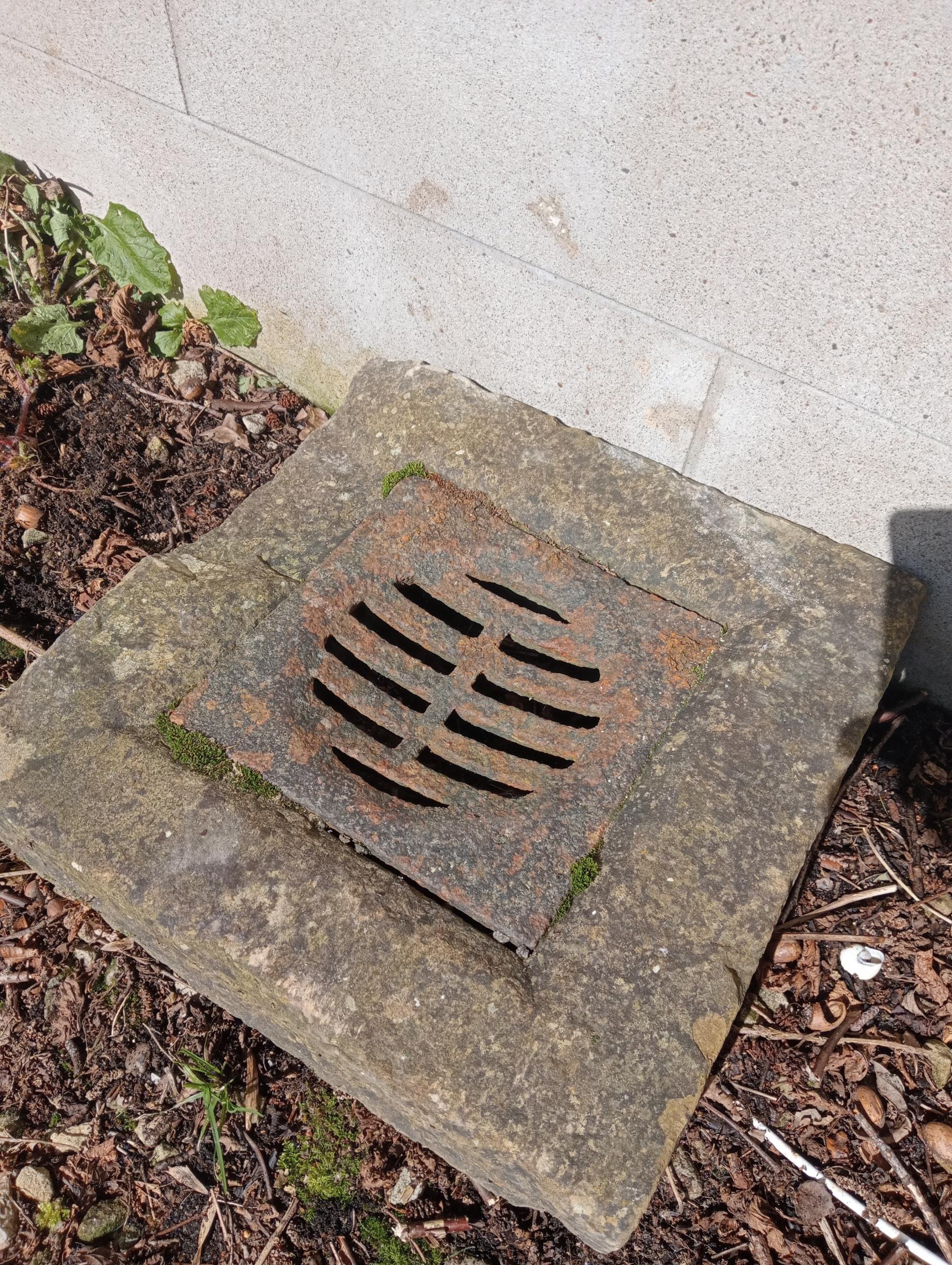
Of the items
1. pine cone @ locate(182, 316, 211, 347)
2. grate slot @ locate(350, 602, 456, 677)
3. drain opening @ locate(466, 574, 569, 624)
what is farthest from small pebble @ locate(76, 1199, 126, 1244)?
pine cone @ locate(182, 316, 211, 347)

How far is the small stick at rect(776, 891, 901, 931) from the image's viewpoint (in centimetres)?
213

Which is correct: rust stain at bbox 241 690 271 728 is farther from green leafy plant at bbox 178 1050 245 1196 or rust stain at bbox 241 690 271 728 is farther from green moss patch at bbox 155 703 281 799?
green leafy plant at bbox 178 1050 245 1196

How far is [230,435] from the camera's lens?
2.89 metres

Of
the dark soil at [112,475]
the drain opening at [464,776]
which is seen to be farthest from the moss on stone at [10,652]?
the drain opening at [464,776]

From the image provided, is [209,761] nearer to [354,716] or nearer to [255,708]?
[255,708]

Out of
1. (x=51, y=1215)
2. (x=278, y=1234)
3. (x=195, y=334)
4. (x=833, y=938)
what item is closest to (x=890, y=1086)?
(x=833, y=938)

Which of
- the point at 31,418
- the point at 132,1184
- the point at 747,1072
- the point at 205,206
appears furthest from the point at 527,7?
the point at 132,1184

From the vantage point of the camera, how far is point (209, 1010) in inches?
83.1

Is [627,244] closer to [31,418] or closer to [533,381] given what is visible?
[533,381]

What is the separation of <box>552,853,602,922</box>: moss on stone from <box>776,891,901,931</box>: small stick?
0.75 meters

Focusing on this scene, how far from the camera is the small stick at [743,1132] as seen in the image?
1.88m

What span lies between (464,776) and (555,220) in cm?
125

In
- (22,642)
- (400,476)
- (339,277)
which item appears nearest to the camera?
(400,476)

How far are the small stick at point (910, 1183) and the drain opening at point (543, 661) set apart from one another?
112 centimetres
